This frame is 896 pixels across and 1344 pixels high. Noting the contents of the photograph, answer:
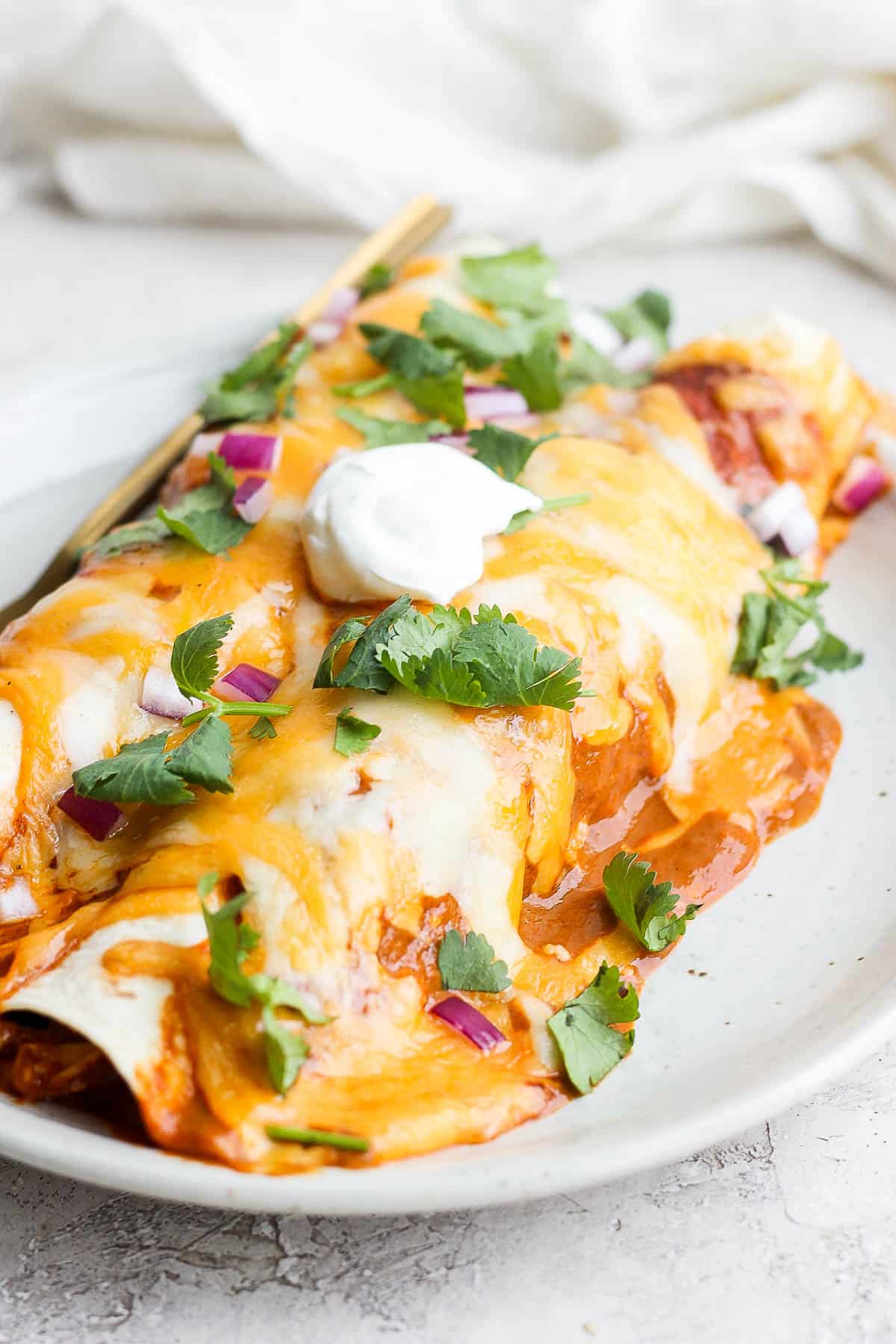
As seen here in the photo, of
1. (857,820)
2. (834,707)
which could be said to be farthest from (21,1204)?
(834,707)

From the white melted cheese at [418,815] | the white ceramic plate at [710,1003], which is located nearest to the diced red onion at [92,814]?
the white melted cheese at [418,815]

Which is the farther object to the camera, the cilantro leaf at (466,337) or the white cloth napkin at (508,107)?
the white cloth napkin at (508,107)

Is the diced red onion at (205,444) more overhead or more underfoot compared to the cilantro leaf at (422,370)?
more overhead

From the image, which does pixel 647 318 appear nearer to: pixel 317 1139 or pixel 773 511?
pixel 773 511

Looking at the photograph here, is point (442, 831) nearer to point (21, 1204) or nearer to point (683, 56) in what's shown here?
point (21, 1204)

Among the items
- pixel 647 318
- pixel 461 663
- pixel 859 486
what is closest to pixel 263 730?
pixel 461 663

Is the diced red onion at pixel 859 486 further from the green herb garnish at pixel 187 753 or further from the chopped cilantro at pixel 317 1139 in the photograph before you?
the chopped cilantro at pixel 317 1139

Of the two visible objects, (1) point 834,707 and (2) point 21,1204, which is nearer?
(2) point 21,1204
